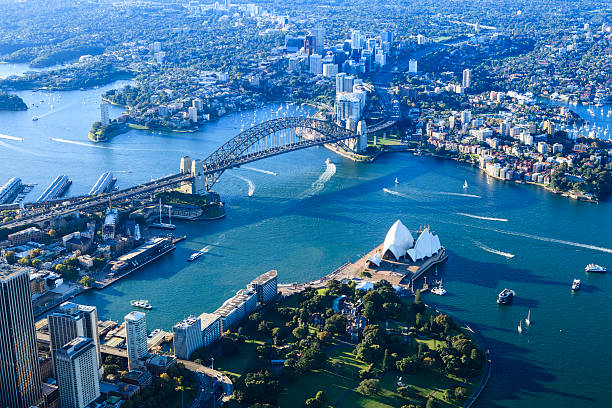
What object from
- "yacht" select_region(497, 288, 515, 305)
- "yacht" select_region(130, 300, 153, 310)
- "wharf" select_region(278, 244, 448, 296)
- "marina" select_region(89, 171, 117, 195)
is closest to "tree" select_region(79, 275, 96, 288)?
"yacht" select_region(130, 300, 153, 310)

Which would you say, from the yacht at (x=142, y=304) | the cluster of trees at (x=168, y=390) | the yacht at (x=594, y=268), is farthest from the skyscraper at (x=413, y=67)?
the cluster of trees at (x=168, y=390)

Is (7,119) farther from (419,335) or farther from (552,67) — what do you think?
(552,67)

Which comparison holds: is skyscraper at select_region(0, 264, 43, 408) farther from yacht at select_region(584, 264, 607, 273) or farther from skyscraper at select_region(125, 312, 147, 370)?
yacht at select_region(584, 264, 607, 273)

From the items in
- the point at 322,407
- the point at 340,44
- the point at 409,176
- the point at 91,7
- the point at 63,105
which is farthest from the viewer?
the point at 91,7

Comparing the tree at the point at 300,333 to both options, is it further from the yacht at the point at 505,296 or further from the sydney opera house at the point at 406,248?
the yacht at the point at 505,296

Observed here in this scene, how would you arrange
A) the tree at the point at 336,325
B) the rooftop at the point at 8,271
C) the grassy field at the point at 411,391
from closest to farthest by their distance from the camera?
the rooftop at the point at 8,271 → the grassy field at the point at 411,391 → the tree at the point at 336,325

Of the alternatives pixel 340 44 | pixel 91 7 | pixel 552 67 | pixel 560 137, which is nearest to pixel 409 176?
pixel 560 137

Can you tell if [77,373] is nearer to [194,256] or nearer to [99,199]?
[194,256]
